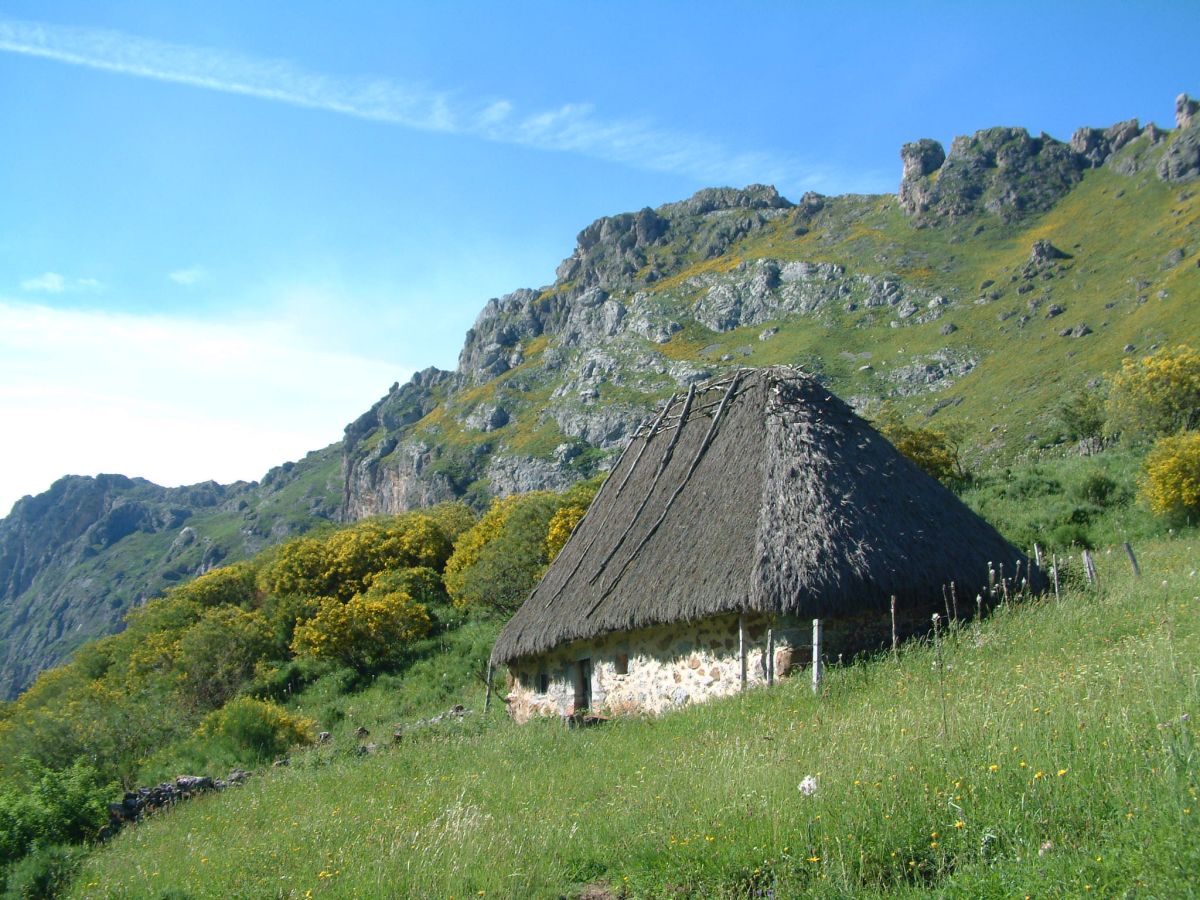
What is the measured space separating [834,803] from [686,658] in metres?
7.45

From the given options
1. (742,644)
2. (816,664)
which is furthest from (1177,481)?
(816,664)

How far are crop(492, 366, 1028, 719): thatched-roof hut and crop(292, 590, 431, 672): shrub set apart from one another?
961 cm

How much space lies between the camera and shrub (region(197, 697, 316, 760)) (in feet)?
53.4

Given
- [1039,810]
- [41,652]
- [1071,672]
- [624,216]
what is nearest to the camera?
[1039,810]

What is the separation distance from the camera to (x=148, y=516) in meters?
190

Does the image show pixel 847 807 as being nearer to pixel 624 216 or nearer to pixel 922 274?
pixel 922 274

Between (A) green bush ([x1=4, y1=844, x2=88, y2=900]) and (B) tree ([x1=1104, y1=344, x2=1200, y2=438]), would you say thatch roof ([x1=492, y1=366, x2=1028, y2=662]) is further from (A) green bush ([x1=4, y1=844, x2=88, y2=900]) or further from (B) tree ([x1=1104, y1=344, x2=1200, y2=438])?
(B) tree ([x1=1104, y1=344, x2=1200, y2=438])

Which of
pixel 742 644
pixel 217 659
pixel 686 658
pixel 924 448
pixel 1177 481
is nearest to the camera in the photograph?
pixel 742 644

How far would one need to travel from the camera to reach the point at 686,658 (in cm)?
1299

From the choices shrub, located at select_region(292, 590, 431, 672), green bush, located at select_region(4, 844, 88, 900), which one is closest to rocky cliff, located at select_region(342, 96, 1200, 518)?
shrub, located at select_region(292, 590, 431, 672)

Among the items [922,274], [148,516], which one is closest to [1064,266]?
[922,274]

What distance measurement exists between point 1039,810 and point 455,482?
114 metres

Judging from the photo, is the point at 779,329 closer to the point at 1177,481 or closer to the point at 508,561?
the point at 508,561

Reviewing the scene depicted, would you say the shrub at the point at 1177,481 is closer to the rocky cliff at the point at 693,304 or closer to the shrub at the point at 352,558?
the shrub at the point at 352,558
